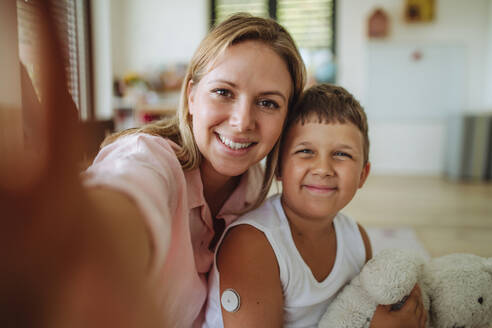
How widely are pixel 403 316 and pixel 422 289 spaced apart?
103mm

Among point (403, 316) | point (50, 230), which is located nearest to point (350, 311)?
point (403, 316)

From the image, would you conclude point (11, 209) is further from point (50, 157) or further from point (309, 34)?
point (309, 34)

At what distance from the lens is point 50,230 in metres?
0.23

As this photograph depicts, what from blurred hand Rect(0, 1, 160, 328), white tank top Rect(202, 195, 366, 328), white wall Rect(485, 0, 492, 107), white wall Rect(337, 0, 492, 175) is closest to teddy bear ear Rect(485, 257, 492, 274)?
white tank top Rect(202, 195, 366, 328)

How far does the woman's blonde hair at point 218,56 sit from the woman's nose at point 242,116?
0.37ft

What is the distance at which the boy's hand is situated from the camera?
→ 71cm

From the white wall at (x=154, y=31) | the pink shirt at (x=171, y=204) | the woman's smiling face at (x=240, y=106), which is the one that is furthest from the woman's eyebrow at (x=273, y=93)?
the white wall at (x=154, y=31)

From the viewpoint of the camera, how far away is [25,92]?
0.43m

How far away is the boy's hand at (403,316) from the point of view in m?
0.71

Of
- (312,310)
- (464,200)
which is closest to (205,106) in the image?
(312,310)

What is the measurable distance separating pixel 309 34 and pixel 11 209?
14.2 feet

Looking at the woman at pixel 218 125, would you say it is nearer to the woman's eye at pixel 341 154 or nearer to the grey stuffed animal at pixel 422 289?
the woman's eye at pixel 341 154

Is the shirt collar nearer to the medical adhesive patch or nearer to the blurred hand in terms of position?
the medical adhesive patch

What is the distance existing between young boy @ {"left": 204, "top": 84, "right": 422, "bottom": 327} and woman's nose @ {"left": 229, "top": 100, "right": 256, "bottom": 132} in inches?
5.0
